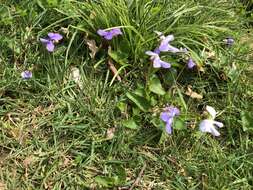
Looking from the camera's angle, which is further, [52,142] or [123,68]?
[123,68]

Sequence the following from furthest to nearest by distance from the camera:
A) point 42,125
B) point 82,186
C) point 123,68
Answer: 1. point 123,68
2. point 42,125
3. point 82,186

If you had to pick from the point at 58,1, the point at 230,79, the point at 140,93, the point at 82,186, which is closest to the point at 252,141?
the point at 230,79

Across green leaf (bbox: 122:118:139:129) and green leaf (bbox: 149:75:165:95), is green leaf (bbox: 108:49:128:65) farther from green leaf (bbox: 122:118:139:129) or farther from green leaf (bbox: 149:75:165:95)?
green leaf (bbox: 122:118:139:129)

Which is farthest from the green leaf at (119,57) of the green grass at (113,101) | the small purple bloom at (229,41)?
the small purple bloom at (229,41)

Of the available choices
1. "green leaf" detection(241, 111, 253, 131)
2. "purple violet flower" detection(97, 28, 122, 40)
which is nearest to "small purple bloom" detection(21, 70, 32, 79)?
"purple violet flower" detection(97, 28, 122, 40)

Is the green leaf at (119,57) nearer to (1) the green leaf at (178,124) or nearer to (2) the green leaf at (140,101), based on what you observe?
(2) the green leaf at (140,101)

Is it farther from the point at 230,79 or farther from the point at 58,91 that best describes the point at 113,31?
the point at 230,79

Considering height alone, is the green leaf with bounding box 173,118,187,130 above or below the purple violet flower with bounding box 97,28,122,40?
below
